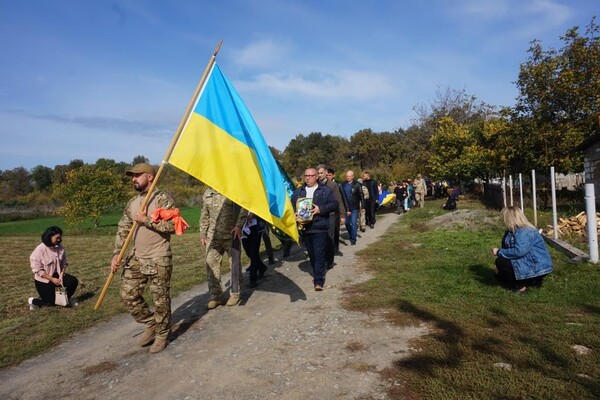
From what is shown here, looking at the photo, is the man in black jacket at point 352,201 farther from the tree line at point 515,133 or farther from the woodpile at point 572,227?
the tree line at point 515,133

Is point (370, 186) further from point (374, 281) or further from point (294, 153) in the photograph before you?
point (294, 153)

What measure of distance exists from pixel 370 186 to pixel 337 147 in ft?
219

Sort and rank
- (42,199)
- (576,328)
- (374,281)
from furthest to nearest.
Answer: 1. (42,199)
2. (374,281)
3. (576,328)

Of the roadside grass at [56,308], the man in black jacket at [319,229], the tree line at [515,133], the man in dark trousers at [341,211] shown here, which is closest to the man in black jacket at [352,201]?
the man in dark trousers at [341,211]

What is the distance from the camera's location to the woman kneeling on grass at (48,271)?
7.64 meters

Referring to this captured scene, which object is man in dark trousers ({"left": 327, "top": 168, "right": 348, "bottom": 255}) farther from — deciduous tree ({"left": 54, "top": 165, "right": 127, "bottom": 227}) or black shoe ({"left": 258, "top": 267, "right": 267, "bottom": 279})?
deciduous tree ({"left": 54, "top": 165, "right": 127, "bottom": 227})

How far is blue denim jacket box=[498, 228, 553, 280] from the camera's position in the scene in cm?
624

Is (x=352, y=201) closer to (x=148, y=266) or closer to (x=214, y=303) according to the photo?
(x=214, y=303)

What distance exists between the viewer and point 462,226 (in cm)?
1391

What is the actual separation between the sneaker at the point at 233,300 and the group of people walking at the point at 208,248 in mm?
15

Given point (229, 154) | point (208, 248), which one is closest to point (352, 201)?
point (208, 248)

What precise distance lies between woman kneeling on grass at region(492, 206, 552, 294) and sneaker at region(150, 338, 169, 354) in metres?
4.93

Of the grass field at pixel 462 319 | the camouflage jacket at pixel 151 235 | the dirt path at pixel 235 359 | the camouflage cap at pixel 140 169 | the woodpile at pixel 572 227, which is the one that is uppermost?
the camouflage cap at pixel 140 169

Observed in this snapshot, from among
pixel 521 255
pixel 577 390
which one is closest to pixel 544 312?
pixel 521 255
